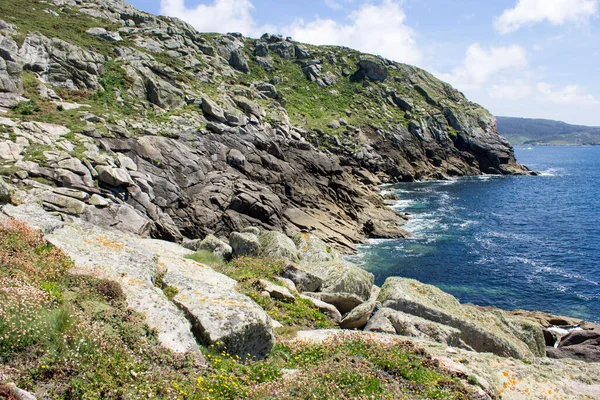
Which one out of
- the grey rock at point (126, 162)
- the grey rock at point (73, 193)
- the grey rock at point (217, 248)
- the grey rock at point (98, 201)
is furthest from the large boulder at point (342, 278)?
the grey rock at point (126, 162)

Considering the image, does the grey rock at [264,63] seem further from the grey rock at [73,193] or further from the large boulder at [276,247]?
the large boulder at [276,247]

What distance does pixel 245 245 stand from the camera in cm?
2406

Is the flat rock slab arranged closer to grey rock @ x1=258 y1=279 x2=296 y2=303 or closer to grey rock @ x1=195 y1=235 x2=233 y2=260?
grey rock @ x1=258 y1=279 x2=296 y2=303

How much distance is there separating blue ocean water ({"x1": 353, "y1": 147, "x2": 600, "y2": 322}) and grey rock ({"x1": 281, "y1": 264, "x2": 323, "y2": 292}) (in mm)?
19862

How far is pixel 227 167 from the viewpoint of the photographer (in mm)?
47188

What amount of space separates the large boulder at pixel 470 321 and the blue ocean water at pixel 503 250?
54.4ft

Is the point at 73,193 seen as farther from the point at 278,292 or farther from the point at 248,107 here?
the point at 248,107

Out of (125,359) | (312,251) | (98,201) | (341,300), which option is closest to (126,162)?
(98,201)

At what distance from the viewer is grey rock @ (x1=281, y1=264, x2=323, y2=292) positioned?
20703mm

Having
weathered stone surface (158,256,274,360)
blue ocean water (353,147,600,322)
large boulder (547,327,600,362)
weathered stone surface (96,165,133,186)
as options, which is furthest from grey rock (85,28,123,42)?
large boulder (547,327,600,362)

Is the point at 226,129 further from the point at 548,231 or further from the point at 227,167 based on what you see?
the point at 548,231

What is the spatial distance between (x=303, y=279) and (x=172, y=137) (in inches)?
1201

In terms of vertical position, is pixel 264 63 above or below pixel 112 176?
above

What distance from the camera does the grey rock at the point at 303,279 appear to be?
2070 centimetres
